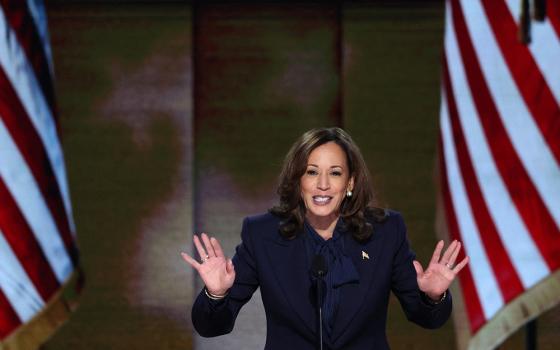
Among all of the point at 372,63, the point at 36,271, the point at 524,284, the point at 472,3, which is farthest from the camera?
the point at 372,63

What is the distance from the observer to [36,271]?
3660mm

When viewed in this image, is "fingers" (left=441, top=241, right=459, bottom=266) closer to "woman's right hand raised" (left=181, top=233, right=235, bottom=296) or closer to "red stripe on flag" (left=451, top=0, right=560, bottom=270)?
"woman's right hand raised" (left=181, top=233, right=235, bottom=296)

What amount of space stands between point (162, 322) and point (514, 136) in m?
2.37

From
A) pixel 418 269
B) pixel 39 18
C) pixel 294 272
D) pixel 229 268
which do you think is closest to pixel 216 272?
pixel 229 268

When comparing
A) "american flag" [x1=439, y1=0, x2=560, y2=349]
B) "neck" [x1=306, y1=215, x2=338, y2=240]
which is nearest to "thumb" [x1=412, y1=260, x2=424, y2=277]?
"neck" [x1=306, y1=215, x2=338, y2=240]

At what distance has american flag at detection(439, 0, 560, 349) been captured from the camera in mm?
3092

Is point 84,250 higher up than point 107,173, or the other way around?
point 107,173

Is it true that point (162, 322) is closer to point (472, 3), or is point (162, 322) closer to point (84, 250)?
point (84, 250)

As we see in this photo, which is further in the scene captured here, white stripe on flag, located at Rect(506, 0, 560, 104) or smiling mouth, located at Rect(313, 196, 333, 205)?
white stripe on flag, located at Rect(506, 0, 560, 104)

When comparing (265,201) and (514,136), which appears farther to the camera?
(265,201)

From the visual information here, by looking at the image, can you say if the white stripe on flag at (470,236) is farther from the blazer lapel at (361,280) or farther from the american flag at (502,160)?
the blazer lapel at (361,280)

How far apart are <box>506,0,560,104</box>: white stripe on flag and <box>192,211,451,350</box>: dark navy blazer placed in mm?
1124

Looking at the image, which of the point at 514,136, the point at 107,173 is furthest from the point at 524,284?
the point at 107,173

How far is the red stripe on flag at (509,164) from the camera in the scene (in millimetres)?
3062
